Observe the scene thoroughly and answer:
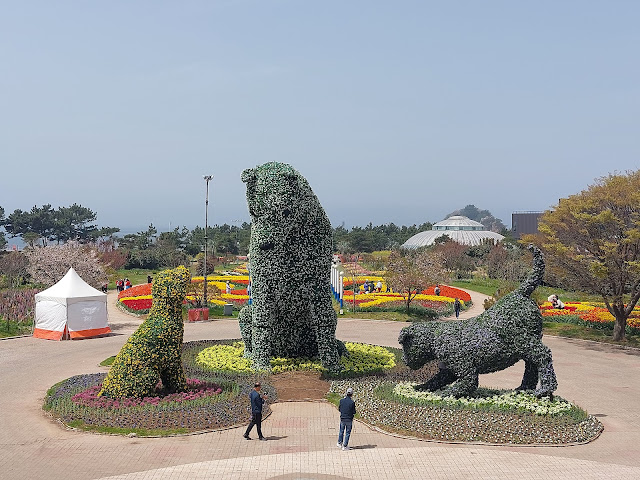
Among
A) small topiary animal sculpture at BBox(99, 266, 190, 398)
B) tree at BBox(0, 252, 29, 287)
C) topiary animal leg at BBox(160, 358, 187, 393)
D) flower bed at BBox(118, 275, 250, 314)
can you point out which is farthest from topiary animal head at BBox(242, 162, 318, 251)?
tree at BBox(0, 252, 29, 287)

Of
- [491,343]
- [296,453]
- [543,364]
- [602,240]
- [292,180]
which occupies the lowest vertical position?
[296,453]

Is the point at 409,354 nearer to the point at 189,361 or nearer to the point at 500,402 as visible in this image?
the point at 500,402

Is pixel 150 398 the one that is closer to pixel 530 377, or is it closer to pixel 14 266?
pixel 530 377

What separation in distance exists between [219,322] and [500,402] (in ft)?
58.0

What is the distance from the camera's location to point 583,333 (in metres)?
25.4

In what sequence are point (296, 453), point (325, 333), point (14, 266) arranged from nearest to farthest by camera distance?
point (296, 453), point (325, 333), point (14, 266)

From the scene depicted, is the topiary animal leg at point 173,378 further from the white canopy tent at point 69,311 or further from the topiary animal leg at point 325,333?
the white canopy tent at point 69,311

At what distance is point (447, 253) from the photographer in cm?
5591

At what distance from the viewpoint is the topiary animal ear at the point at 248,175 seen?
53.0 feet

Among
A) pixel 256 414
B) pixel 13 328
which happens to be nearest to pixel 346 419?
pixel 256 414

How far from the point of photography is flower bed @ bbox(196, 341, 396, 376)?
52.8 feet

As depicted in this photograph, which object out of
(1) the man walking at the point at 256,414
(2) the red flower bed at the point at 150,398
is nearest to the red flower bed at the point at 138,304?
(2) the red flower bed at the point at 150,398

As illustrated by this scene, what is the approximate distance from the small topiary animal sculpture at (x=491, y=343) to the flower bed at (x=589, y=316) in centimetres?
1490

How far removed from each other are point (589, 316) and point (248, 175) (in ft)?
61.9
